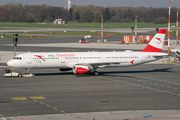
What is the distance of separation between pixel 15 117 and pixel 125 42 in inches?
3922

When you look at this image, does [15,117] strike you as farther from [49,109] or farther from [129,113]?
[129,113]

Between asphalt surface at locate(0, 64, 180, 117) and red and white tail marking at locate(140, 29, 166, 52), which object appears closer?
asphalt surface at locate(0, 64, 180, 117)

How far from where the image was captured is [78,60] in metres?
50.8

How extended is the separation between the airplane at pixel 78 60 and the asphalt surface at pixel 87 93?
1.92 metres

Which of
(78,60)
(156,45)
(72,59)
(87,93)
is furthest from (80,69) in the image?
(156,45)

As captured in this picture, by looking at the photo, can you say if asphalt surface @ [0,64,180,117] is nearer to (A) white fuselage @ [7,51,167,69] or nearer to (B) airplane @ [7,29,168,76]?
(B) airplane @ [7,29,168,76]

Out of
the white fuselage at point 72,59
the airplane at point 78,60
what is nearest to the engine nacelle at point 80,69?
the airplane at point 78,60

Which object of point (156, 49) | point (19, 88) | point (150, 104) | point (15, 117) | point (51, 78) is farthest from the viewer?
point (156, 49)

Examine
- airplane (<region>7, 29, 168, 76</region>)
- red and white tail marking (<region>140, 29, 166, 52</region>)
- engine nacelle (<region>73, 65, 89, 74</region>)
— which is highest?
red and white tail marking (<region>140, 29, 166, 52</region>)

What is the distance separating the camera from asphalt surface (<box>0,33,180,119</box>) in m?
30.1

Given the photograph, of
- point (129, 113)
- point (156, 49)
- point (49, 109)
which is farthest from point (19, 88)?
point (156, 49)

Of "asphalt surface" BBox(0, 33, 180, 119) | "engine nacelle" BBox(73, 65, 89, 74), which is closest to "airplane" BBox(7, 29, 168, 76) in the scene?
"engine nacelle" BBox(73, 65, 89, 74)

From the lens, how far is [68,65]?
50406 mm

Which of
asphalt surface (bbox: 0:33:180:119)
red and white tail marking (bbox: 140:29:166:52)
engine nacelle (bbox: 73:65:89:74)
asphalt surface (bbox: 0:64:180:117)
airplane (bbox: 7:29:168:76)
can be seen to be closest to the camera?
asphalt surface (bbox: 0:33:180:119)
